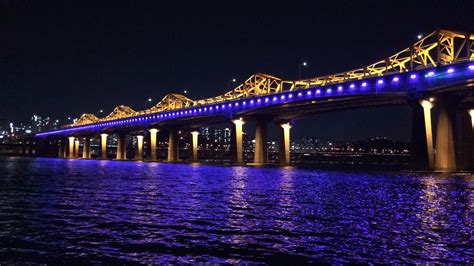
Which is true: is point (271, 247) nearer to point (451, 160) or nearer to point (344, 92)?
point (451, 160)

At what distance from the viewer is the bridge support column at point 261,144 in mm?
110500

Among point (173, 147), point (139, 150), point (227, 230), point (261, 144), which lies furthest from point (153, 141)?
point (227, 230)

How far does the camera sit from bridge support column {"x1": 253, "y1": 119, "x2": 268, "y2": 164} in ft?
363

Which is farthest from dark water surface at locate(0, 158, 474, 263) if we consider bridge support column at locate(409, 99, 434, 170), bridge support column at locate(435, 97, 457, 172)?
bridge support column at locate(435, 97, 457, 172)

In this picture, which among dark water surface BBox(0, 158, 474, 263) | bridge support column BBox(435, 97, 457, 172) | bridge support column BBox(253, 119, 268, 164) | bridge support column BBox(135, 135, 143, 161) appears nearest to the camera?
dark water surface BBox(0, 158, 474, 263)

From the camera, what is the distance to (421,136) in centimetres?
7206

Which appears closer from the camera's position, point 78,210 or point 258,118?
point 78,210

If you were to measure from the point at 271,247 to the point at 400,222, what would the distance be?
26.7ft

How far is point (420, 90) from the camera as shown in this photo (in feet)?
236

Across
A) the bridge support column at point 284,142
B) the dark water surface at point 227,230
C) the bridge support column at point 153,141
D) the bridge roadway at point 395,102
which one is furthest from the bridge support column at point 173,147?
the dark water surface at point 227,230

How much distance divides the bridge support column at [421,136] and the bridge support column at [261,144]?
4163 cm

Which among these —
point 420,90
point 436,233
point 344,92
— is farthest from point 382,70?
point 436,233

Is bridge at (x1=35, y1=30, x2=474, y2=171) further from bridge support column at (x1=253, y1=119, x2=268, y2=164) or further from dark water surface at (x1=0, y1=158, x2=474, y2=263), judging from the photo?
dark water surface at (x1=0, y1=158, x2=474, y2=263)

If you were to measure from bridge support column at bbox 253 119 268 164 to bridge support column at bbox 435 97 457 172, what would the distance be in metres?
44.4
